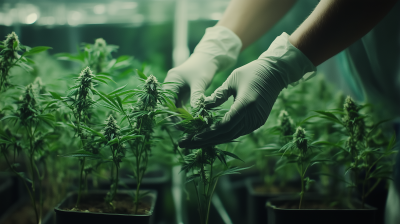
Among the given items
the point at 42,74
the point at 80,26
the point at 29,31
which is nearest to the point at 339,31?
the point at 42,74

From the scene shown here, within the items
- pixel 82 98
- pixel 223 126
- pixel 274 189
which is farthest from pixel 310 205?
pixel 82 98

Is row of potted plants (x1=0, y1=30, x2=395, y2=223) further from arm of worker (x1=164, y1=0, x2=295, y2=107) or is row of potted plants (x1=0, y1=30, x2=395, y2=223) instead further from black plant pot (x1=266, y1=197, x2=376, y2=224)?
arm of worker (x1=164, y1=0, x2=295, y2=107)

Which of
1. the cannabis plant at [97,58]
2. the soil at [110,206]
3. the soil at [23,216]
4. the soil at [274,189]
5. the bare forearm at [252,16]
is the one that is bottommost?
the soil at [23,216]

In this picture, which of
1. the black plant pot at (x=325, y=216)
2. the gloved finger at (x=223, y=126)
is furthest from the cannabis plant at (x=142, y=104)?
the black plant pot at (x=325, y=216)

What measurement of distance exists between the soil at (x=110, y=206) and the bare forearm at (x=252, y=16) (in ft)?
2.36

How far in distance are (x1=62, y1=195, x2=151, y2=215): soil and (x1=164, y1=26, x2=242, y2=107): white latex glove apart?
1.19 feet

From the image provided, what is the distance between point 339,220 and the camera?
0.74m

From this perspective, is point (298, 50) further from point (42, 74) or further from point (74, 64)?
point (74, 64)

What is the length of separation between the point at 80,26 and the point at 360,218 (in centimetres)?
169

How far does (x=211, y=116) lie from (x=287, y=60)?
0.29 meters

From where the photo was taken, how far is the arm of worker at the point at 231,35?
0.89 metres

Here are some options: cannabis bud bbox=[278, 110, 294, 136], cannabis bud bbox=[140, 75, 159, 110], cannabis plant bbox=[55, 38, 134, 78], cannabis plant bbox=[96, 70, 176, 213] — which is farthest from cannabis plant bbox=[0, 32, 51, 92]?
cannabis bud bbox=[278, 110, 294, 136]

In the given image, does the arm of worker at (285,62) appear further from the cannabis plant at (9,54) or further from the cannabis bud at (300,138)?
the cannabis plant at (9,54)

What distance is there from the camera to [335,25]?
67 centimetres
